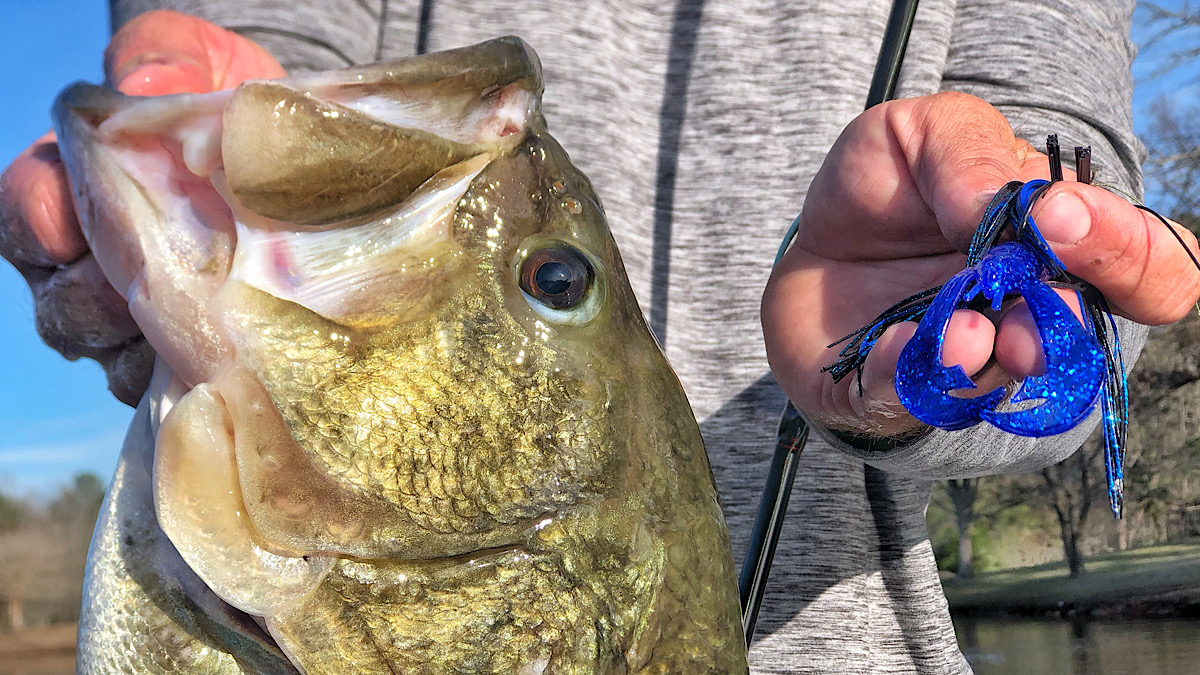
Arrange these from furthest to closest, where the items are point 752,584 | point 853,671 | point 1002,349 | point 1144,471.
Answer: point 1144,471 → point 853,671 → point 752,584 → point 1002,349

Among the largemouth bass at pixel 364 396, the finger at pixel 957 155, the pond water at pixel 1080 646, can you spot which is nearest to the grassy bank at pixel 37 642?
the pond water at pixel 1080 646

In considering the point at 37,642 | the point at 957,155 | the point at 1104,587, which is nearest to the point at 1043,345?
the point at 957,155

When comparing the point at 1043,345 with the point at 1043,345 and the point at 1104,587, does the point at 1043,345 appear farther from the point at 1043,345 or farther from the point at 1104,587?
the point at 1104,587

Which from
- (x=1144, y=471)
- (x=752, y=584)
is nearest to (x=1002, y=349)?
(x=752, y=584)

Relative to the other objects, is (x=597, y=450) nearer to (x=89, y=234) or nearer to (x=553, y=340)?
(x=553, y=340)

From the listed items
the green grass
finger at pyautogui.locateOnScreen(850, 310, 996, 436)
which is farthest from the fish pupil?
the green grass

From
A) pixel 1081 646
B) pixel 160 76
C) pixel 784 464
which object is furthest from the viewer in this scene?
pixel 1081 646

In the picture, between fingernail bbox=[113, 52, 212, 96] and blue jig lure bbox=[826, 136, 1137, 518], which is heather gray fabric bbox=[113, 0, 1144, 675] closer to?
fingernail bbox=[113, 52, 212, 96]
